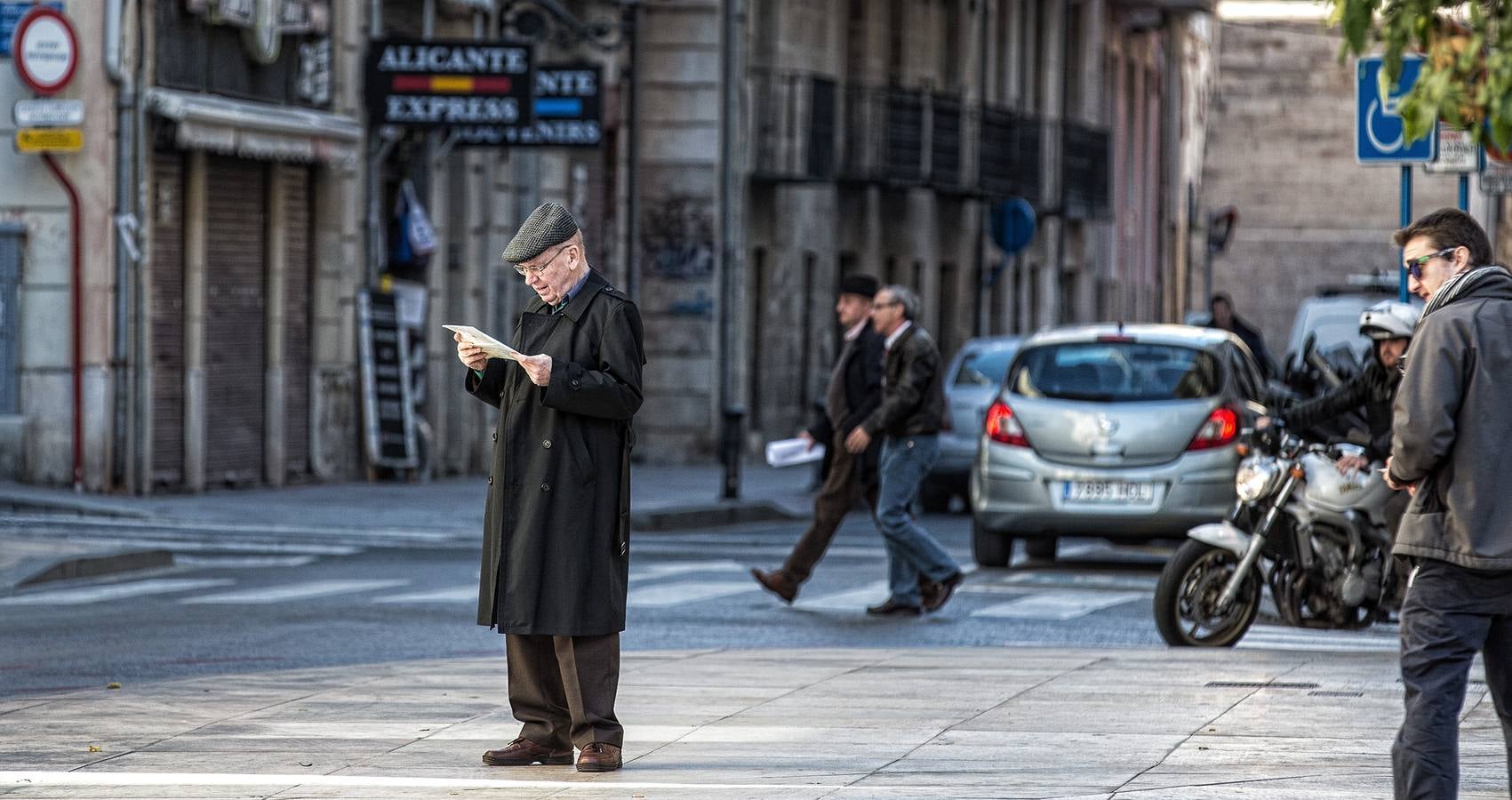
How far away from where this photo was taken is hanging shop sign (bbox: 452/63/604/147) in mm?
28438

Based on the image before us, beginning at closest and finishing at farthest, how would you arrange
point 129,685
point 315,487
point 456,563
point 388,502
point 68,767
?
point 68,767, point 129,685, point 456,563, point 388,502, point 315,487

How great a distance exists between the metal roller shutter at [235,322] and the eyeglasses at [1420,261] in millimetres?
18239

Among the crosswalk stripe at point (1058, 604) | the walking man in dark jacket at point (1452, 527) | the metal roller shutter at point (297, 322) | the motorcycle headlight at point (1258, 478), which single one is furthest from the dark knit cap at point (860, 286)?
the metal roller shutter at point (297, 322)

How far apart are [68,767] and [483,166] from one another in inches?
861

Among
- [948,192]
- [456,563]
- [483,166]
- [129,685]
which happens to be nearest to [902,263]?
[948,192]

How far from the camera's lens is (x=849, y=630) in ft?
46.8

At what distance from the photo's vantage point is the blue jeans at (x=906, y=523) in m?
14.9

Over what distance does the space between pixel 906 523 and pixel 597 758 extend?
6597 mm

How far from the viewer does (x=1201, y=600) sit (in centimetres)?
1328

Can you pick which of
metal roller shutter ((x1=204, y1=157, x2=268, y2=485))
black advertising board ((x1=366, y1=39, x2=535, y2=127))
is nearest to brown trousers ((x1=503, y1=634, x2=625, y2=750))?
metal roller shutter ((x1=204, y1=157, x2=268, y2=485))

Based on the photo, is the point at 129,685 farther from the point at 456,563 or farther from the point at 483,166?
the point at 483,166

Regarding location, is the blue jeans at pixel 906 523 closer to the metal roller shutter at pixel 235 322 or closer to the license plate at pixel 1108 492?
the license plate at pixel 1108 492

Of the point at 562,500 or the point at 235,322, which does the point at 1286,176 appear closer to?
the point at 235,322

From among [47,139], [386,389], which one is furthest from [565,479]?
[386,389]
